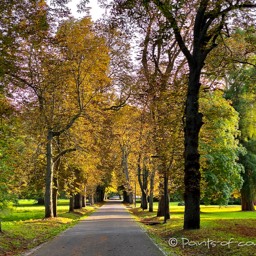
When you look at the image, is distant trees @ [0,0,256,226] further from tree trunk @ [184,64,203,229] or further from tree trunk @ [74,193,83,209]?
tree trunk @ [74,193,83,209]

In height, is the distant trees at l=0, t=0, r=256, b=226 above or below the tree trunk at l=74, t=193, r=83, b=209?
above

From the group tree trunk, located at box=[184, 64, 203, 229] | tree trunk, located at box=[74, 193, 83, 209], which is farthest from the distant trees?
tree trunk, located at box=[74, 193, 83, 209]

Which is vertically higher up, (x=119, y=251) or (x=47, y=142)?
(x=47, y=142)

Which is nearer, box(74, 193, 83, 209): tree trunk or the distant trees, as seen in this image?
the distant trees

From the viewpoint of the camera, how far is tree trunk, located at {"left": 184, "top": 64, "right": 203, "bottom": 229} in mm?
13625

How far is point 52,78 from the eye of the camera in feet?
65.1

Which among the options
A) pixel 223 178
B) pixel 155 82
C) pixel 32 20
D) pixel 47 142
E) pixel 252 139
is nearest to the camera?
pixel 32 20

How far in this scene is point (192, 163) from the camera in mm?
13664

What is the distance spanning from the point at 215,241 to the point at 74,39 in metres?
13.6

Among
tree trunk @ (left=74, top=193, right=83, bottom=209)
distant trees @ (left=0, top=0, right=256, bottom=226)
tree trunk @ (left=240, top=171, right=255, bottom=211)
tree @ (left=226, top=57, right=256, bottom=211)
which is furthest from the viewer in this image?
tree trunk @ (left=74, top=193, right=83, bottom=209)

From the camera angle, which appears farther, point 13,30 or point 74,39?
point 74,39

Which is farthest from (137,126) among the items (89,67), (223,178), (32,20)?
(32,20)

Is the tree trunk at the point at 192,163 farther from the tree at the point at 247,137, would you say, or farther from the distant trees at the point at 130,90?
the tree at the point at 247,137

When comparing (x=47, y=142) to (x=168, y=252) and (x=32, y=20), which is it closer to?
(x=32, y=20)
